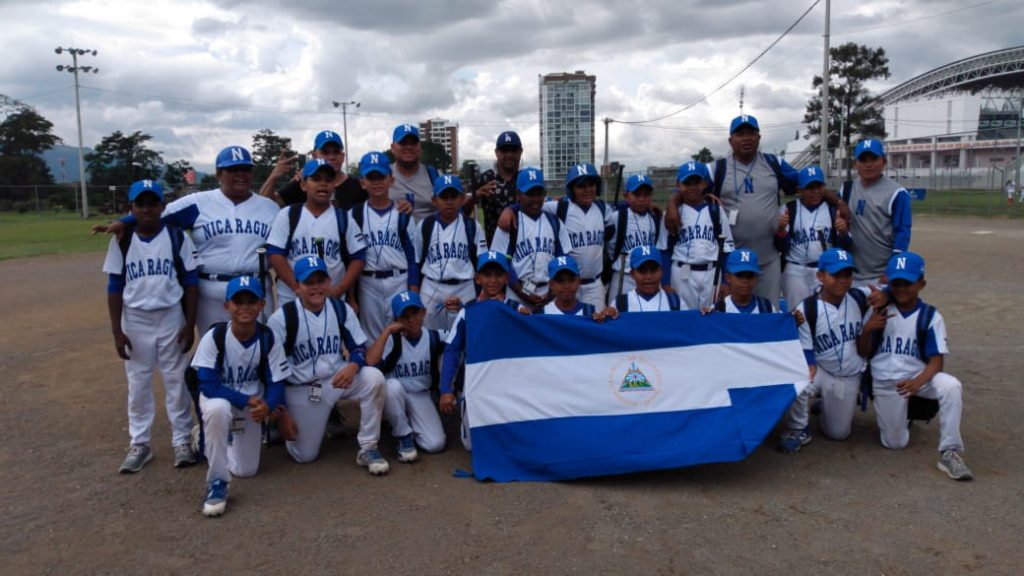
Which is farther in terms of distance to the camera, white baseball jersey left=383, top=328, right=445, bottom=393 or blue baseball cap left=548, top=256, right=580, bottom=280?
white baseball jersey left=383, top=328, right=445, bottom=393

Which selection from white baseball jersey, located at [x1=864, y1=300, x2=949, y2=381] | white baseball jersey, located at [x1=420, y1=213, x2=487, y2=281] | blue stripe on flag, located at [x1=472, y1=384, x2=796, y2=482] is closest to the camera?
blue stripe on flag, located at [x1=472, y1=384, x2=796, y2=482]

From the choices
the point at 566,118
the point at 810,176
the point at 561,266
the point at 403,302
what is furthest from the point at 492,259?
the point at 566,118

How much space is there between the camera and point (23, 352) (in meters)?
8.90

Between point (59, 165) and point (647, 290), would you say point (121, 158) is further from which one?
point (647, 290)

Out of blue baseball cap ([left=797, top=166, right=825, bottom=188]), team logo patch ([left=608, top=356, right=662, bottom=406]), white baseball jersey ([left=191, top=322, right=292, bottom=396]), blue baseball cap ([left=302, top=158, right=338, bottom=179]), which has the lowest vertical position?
team logo patch ([left=608, top=356, right=662, bottom=406])

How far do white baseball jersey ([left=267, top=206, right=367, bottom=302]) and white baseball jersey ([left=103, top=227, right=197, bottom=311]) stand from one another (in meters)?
0.76

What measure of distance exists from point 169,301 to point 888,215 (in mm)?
5845

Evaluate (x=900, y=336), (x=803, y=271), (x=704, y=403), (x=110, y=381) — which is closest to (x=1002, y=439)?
(x=900, y=336)

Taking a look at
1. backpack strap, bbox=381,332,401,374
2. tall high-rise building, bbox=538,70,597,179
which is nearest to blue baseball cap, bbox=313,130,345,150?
backpack strap, bbox=381,332,401,374

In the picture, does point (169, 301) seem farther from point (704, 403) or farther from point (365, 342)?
point (704, 403)

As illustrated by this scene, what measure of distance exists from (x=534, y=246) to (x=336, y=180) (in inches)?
71.3

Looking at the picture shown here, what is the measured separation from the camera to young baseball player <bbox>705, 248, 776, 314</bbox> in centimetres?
547

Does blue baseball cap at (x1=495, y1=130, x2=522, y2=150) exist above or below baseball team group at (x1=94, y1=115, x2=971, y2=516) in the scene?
above

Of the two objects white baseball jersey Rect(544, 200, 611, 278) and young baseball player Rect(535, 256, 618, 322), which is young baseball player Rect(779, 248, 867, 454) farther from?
white baseball jersey Rect(544, 200, 611, 278)
